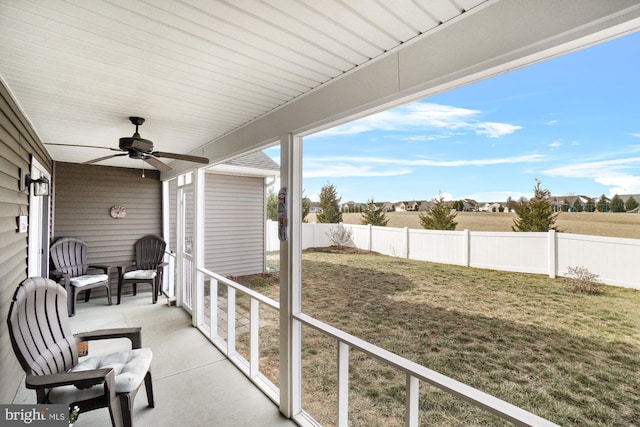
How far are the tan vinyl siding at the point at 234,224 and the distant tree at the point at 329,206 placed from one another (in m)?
3.22

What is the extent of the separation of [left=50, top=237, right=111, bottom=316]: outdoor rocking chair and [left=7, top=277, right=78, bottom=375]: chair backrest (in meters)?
2.82

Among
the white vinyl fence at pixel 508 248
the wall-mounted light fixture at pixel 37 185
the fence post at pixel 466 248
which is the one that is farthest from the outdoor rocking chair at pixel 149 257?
the fence post at pixel 466 248

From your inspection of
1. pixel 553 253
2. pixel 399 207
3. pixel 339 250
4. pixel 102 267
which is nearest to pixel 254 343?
pixel 339 250

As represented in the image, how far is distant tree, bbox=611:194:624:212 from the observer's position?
1677 mm

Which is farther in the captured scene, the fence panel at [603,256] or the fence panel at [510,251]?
the fence panel at [510,251]

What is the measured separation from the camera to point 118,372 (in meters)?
2.23

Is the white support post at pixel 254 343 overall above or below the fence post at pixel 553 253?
below

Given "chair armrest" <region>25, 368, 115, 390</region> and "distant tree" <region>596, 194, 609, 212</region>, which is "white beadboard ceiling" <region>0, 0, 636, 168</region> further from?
"chair armrest" <region>25, 368, 115, 390</region>

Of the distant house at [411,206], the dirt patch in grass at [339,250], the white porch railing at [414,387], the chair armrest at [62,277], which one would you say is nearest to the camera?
the white porch railing at [414,387]

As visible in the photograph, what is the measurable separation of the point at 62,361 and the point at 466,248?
12.1 feet

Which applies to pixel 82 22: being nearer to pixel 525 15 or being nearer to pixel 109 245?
pixel 525 15

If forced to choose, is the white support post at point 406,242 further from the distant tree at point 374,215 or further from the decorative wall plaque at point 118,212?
the decorative wall plaque at point 118,212

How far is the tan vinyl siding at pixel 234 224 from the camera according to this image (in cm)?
664

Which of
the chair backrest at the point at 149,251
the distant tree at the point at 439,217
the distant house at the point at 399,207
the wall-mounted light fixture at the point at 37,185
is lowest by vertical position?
the chair backrest at the point at 149,251
